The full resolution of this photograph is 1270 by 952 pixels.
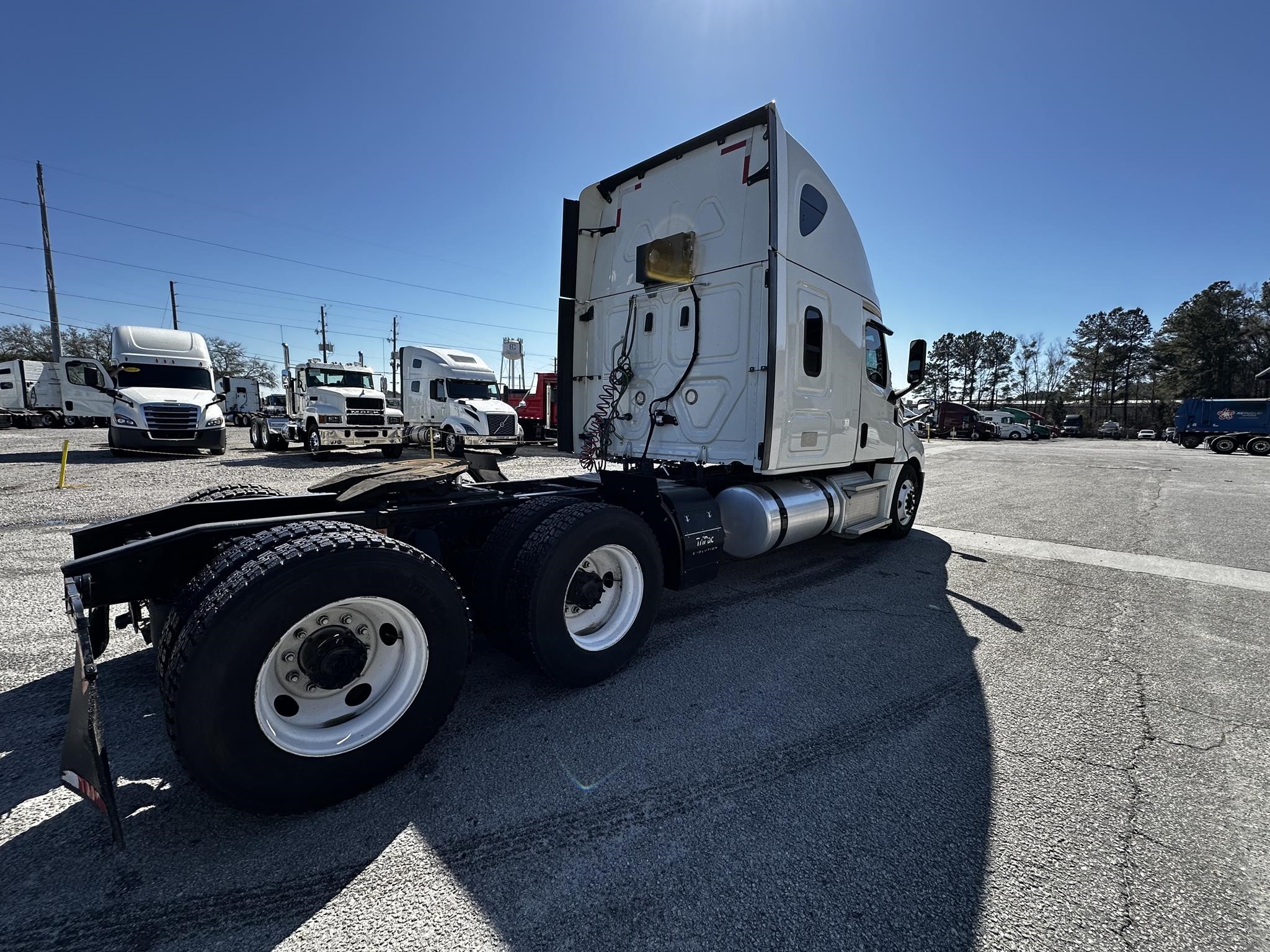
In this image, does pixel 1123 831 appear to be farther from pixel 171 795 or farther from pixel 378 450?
pixel 378 450

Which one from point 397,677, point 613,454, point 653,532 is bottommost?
point 397,677

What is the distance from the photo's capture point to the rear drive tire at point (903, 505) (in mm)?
7117

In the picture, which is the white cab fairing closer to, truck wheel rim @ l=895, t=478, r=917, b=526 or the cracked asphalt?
truck wheel rim @ l=895, t=478, r=917, b=526

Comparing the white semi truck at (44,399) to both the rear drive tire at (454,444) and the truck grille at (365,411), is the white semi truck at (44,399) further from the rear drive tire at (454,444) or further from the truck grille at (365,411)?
the rear drive tire at (454,444)

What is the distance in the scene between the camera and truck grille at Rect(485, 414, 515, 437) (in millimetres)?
16953

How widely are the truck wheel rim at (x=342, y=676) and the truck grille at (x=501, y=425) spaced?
49.3 ft

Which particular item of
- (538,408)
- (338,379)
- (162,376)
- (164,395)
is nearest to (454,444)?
(338,379)

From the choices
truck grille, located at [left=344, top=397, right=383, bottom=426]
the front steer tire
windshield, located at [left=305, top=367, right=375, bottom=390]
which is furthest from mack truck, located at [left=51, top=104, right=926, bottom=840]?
windshield, located at [left=305, top=367, right=375, bottom=390]

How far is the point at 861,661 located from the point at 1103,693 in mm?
1341

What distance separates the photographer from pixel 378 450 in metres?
19.0

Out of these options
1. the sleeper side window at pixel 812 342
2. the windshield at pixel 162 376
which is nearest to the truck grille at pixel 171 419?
the windshield at pixel 162 376

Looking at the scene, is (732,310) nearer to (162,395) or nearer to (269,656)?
(269,656)

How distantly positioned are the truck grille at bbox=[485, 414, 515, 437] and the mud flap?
602 inches

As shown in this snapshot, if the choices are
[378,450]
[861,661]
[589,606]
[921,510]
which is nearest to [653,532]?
[589,606]
